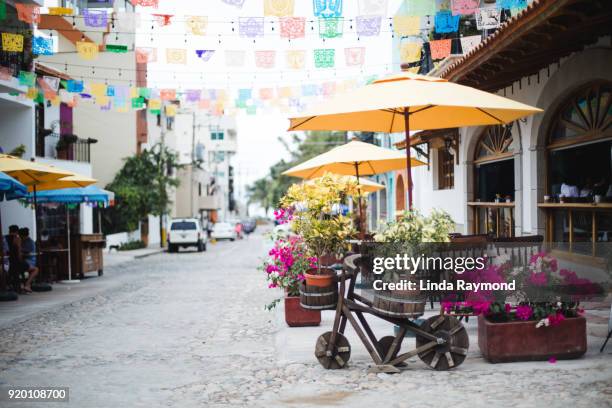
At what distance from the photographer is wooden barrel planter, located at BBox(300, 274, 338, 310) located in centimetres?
599

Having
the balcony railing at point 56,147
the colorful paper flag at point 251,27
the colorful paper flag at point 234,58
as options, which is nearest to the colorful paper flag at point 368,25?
the colorful paper flag at point 251,27

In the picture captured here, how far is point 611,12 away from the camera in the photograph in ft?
23.1

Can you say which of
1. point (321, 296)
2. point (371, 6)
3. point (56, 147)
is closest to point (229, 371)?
point (321, 296)

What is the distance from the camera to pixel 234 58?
1505 cm

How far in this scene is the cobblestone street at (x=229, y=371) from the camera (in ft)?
17.0

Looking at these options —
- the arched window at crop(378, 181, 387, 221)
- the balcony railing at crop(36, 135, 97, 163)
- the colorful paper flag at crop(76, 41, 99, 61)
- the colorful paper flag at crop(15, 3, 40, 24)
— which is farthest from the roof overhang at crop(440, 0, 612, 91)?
the arched window at crop(378, 181, 387, 221)

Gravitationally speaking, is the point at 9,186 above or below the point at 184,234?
above

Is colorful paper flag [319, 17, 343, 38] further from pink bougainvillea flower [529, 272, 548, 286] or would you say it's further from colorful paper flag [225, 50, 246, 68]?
pink bougainvillea flower [529, 272, 548, 286]

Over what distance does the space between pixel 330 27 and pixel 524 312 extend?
28.8ft

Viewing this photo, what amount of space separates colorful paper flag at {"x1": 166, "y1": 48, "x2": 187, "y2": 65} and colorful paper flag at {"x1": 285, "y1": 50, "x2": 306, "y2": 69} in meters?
2.46

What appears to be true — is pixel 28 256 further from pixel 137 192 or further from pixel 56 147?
pixel 137 192

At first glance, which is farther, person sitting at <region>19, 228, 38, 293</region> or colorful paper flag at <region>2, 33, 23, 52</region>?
colorful paper flag at <region>2, 33, 23, 52</region>

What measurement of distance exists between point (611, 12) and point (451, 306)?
12.4 ft

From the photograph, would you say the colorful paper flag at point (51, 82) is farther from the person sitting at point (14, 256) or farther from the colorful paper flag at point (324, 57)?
the colorful paper flag at point (324, 57)
